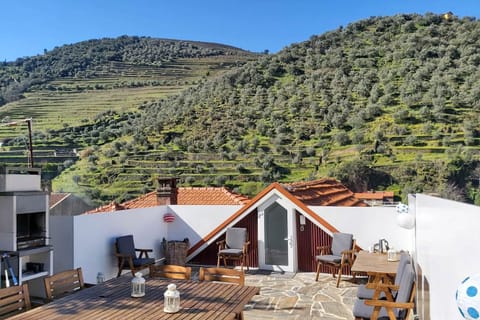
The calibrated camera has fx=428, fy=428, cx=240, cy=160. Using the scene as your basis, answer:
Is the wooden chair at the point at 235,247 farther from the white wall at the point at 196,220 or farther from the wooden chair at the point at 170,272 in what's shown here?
the wooden chair at the point at 170,272

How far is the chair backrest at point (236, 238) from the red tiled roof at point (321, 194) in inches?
49.5

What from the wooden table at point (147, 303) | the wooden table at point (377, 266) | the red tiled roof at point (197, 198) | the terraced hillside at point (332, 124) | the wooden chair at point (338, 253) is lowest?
the wooden chair at point (338, 253)

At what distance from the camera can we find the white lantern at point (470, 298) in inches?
60.8

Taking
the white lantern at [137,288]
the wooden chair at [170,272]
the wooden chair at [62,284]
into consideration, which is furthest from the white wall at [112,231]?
the white lantern at [137,288]

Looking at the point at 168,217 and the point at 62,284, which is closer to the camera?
the point at 62,284

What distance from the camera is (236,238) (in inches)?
330

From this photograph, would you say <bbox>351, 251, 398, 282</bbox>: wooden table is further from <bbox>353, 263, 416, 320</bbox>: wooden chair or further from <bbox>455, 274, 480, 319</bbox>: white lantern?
<bbox>455, 274, 480, 319</bbox>: white lantern

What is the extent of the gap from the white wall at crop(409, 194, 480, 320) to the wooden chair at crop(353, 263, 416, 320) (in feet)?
1.58

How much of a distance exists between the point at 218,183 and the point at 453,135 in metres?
14.6

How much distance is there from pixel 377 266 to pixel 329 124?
2369cm

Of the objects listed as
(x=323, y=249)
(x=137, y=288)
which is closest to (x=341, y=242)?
(x=323, y=249)

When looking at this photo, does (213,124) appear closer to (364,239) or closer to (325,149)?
(325,149)

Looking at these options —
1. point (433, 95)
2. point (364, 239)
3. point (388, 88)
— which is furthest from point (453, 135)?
point (364, 239)

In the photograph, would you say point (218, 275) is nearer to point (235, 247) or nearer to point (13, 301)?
point (13, 301)
